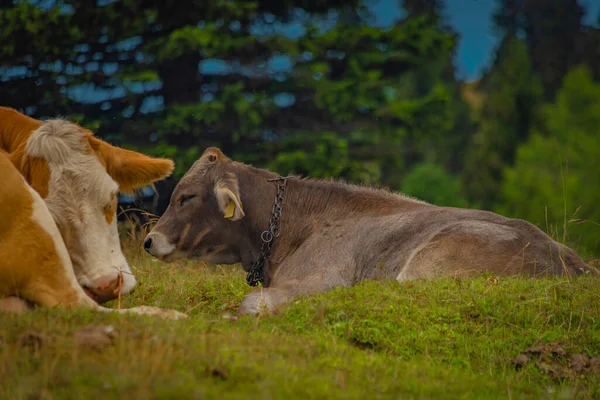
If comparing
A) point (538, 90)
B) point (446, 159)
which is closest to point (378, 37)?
point (538, 90)

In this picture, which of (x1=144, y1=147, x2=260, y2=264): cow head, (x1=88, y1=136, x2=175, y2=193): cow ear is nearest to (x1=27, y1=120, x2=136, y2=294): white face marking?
(x1=88, y1=136, x2=175, y2=193): cow ear

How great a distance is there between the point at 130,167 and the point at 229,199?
2202 mm

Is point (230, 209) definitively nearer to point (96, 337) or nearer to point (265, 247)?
point (265, 247)

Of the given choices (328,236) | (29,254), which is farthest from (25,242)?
(328,236)

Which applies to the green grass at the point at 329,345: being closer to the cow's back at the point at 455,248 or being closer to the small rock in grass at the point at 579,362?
the small rock in grass at the point at 579,362

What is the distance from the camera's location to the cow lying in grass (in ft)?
21.9

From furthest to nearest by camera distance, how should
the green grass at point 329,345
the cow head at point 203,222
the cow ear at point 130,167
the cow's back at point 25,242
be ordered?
the cow head at point 203,222 < the cow ear at point 130,167 < the cow's back at point 25,242 < the green grass at point 329,345

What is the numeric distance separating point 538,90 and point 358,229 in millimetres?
48466

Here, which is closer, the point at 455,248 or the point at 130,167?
the point at 130,167

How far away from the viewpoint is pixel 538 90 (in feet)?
181

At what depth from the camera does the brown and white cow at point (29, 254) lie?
615 centimetres

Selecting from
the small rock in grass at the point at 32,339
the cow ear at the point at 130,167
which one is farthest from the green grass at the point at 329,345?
the cow ear at the point at 130,167

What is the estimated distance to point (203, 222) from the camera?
998 cm

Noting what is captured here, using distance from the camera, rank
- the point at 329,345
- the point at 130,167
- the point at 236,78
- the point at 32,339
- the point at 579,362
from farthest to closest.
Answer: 1. the point at 236,78
2. the point at 130,167
3. the point at 579,362
4. the point at 329,345
5. the point at 32,339
